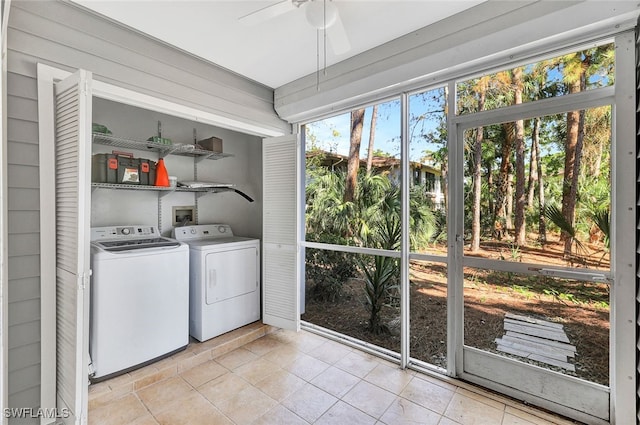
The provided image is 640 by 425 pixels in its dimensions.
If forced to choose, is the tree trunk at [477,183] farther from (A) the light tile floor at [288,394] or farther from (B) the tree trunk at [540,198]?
(A) the light tile floor at [288,394]

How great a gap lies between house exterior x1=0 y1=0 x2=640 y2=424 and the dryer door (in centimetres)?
120

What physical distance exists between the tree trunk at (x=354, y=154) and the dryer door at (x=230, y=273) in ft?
3.91

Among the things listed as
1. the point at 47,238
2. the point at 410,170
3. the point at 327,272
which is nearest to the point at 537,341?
the point at 410,170

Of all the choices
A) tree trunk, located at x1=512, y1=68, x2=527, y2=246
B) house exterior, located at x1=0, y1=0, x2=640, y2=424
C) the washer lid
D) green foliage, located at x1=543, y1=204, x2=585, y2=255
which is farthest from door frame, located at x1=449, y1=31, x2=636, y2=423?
the washer lid

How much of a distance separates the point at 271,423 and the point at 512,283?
1.90m

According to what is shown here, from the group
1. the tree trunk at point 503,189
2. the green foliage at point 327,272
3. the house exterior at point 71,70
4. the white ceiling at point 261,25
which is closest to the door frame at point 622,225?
the house exterior at point 71,70

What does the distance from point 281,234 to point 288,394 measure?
1.46 meters

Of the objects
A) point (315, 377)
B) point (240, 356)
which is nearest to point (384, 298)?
point (315, 377)

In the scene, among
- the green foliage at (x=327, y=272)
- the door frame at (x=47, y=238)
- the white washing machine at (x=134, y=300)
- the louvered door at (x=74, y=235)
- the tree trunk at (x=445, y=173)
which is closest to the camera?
the louvered door at (x=74, y=235)

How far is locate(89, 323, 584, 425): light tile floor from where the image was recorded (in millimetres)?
2098

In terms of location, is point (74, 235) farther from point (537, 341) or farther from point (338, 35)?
point (537, 341)

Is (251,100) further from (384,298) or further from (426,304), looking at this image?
(426,304)

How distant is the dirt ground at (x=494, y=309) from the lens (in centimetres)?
203

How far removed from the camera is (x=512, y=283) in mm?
2291
